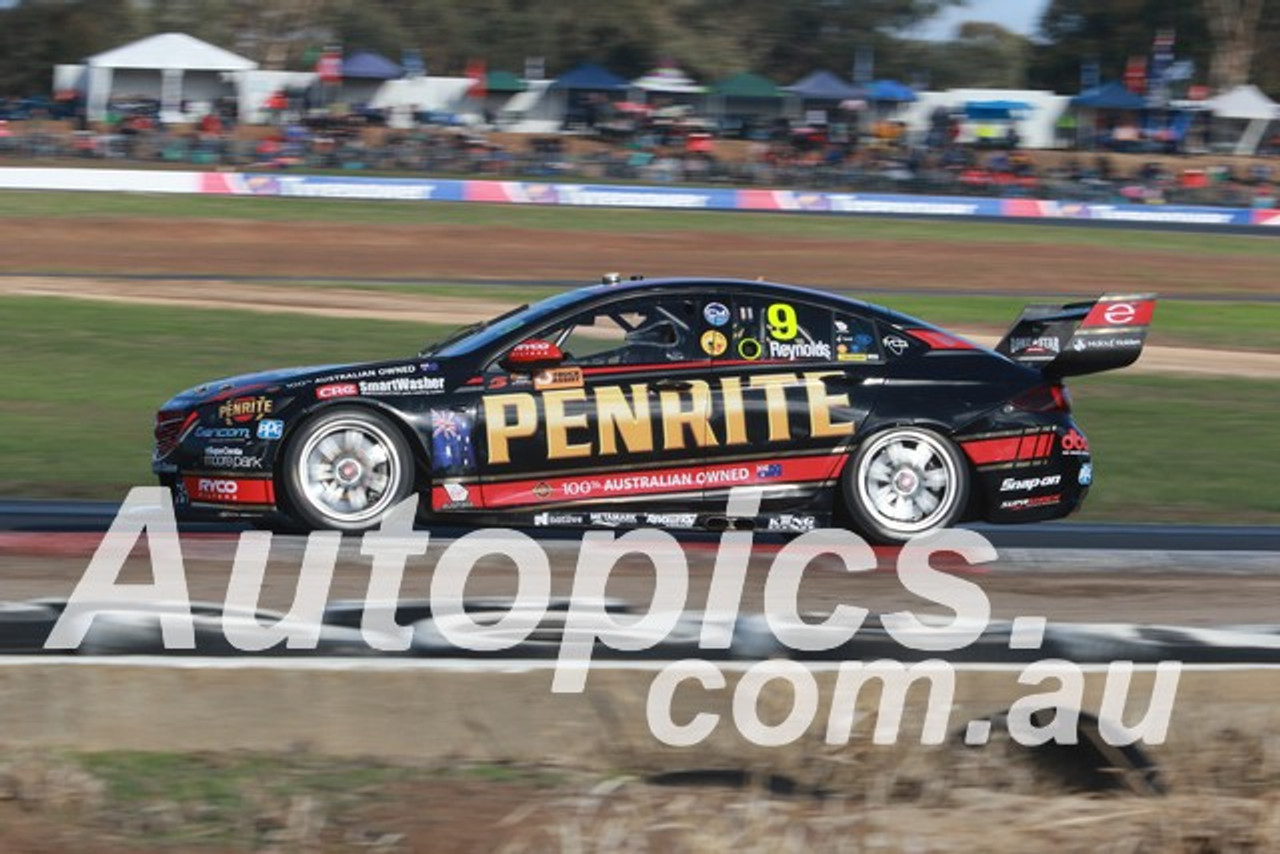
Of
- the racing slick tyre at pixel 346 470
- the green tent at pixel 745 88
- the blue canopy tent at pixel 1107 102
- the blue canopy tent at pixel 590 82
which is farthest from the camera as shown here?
the blue canopy tent at pixel 1107 102

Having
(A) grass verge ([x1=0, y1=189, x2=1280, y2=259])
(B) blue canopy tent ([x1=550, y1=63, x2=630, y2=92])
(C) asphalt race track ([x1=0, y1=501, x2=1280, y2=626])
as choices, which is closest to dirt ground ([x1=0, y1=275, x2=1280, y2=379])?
(C) asphalt race track ([x1=0, y1=501, x2=1280, y2=626])

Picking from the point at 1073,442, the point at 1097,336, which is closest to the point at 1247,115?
the point at 1097,336

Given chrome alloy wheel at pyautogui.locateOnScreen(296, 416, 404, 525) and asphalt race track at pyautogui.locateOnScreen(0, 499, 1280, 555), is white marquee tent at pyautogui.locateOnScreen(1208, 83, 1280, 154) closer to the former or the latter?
asphalt race track at pyautogui.locateOnScreen(0, 499, 1280, 555)

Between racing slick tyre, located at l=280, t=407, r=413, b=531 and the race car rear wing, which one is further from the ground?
the race car rear wing

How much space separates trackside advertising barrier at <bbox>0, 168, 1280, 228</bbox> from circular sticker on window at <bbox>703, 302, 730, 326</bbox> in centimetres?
3329

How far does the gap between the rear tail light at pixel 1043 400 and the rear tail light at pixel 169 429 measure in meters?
4.16

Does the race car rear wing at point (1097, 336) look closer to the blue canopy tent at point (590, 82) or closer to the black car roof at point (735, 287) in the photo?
the black car roof at point (735, 287)

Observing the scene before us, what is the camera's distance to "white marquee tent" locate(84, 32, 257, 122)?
54.8 metres

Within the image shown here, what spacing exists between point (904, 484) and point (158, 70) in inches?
1971

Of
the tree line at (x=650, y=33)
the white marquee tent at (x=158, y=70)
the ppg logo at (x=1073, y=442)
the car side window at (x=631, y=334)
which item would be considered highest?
the tree line at (x=650, y=33)

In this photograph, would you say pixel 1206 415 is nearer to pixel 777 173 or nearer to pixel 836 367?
pixel 836 367

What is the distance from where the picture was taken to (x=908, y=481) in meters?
9.23

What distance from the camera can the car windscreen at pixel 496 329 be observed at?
9.17m

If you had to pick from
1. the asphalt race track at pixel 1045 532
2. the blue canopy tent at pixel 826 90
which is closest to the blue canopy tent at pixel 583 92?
the blue canopy tent at pixel 826 90
